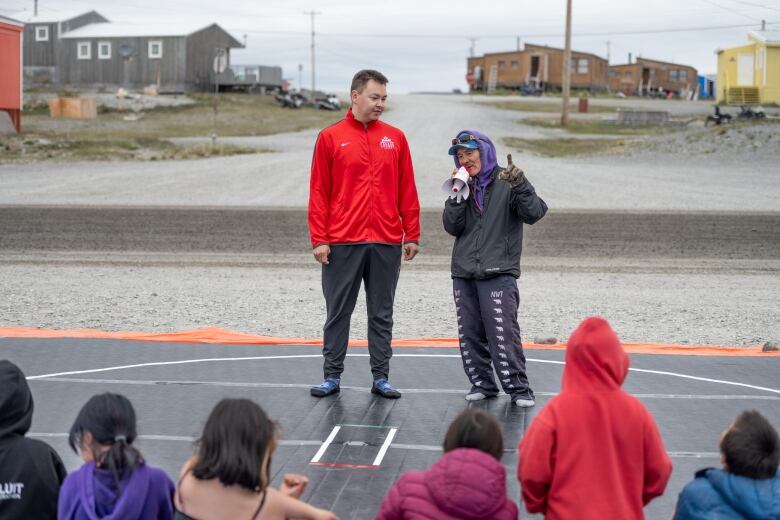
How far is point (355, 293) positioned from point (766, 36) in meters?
42.5

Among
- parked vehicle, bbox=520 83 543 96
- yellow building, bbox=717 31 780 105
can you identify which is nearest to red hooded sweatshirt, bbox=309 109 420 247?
yellow building, bbox=717 31 780 105

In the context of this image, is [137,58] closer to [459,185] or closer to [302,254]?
[302,254]

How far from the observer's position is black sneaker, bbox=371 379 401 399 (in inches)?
253

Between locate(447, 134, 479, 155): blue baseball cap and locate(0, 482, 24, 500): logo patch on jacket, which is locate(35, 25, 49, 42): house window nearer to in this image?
locate(447, 134, 479, 155): blue baseball cap

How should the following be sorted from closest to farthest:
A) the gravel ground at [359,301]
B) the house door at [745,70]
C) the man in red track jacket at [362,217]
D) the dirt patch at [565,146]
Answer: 1. the man in red track jacket at [362,217]
2. the gravel ground at [359,301]
3. the dirt patch at [565,146]
4. the house door at [745,70]

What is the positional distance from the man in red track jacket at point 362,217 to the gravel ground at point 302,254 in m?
2.72

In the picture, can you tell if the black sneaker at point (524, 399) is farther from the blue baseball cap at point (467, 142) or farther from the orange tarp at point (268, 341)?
the orange tarp at point (268, 341)

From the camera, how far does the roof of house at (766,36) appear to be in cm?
4412

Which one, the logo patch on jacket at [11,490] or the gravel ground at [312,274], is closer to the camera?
the logo patch on jacket at [11,490]

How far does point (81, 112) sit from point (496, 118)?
17.7 meters

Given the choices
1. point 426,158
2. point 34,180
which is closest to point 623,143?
point 426,158

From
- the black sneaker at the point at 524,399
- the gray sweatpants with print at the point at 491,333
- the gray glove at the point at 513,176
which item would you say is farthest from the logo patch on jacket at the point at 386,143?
the black sneaker at the point at 524,399

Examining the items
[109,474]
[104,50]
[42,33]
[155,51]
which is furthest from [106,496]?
[42,33]

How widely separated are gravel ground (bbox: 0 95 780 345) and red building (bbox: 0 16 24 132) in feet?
22.1
